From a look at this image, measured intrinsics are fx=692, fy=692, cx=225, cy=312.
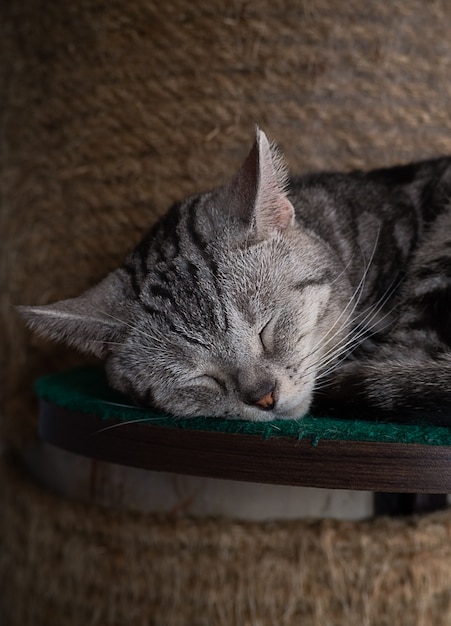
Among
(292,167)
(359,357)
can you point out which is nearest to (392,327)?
(359,357)

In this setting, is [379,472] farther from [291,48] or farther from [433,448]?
[291,48]

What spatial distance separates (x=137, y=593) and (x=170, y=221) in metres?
0.82

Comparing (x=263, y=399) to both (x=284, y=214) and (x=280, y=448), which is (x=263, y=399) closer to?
(x=280, y=448)

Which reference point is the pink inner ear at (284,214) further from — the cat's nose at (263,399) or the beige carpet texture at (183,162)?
the beige carpet texture at (183,162)

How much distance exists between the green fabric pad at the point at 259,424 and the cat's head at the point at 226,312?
39 mm

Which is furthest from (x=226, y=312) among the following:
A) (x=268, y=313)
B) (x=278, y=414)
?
(x=278, y=414)

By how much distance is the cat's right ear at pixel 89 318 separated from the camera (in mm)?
1179

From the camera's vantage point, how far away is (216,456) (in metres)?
1.01

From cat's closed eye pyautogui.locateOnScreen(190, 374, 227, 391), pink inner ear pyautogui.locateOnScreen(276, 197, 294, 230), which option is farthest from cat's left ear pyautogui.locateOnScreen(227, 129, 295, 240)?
cat's closed eye pyautogui.locateOnScreen(190, 374, 227, 391)

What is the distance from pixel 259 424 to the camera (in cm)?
106

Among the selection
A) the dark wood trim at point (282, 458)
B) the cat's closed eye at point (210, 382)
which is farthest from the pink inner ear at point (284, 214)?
the dark wood trim at point (282, 458)

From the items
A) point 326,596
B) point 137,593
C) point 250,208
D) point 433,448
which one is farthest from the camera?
point 137,593

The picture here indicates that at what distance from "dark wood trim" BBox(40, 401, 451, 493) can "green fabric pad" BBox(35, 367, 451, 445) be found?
0.01 meters

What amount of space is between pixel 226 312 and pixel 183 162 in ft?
2.21
